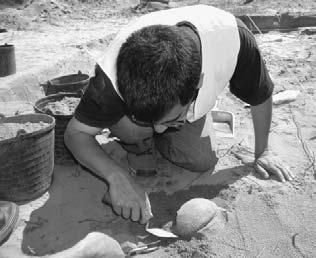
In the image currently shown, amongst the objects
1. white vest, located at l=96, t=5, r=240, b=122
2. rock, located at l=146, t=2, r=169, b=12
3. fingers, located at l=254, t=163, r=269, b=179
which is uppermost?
white vest, located at l=96, t=5, r=240, b=122

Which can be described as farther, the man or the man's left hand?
the man's left hand

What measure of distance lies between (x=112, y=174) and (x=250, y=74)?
41.6 inches

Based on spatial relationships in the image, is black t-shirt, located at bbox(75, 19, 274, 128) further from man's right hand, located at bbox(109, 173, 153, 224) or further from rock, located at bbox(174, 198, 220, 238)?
rock, located at bbox(174, 198, 220, 238)

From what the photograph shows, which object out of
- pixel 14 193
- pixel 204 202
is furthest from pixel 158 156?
pixel 14 193

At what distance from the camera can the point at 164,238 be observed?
2328 mm

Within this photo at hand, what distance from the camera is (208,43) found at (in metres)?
2.15

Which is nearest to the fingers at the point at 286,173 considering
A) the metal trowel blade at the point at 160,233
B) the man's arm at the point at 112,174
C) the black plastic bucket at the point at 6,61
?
Answer: the metal trowel blade at the point at 160,233

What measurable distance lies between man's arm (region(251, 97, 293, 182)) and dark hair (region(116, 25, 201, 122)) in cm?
118

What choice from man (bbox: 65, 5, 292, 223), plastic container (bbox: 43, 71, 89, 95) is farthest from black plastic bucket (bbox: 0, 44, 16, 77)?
man (bbox: 65, 5, 292, 223)

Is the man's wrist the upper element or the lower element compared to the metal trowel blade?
upper

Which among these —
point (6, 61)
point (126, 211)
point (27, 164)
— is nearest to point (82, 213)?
point (27, 164)

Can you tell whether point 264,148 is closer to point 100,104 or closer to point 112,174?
point 112,174

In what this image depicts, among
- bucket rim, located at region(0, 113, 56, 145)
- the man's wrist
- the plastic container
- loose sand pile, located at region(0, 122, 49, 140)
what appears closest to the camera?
bucket rim, located at region(0, 113, 56, 145)

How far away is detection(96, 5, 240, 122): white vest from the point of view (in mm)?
2137
